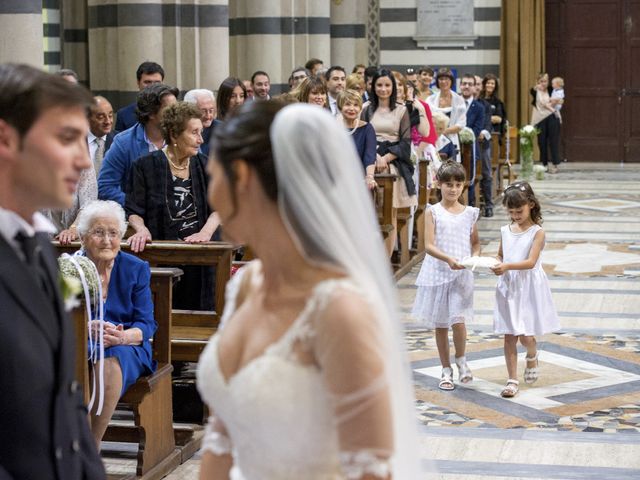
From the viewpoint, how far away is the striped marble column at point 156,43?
1194cm

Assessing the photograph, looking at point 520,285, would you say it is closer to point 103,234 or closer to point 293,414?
point 103,234

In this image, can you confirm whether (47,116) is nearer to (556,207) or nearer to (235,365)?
(235,365)

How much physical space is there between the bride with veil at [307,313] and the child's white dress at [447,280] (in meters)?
4.92

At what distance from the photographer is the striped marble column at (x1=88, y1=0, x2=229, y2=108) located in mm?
11938

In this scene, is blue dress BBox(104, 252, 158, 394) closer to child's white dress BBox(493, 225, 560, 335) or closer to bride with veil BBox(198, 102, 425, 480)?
child's white dress BBox(493, 225, 560, 335)

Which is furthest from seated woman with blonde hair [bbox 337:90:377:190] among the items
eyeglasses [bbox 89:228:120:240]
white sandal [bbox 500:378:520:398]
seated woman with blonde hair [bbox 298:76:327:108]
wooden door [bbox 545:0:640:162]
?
wooden door [bbox 545:0:640:162]

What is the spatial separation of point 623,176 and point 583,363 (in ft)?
45.2

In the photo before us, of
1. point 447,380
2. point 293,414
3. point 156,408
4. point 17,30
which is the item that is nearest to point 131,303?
point 156,408

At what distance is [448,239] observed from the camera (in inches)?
290

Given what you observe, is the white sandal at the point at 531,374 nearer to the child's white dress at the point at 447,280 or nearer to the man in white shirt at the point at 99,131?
the child's white dress at the point at 447,280

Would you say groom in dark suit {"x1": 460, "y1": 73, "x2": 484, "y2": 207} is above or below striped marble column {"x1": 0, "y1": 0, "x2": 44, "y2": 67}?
below

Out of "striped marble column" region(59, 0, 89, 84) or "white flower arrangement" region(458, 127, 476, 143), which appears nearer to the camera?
"striped marble column" region(59, 0, 89, 84)

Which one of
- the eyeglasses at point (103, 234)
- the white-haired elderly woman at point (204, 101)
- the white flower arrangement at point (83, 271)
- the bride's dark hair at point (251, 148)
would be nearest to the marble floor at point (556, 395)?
the white flower arrangement at point (83, 271)

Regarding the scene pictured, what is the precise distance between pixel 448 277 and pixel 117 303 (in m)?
2.47
